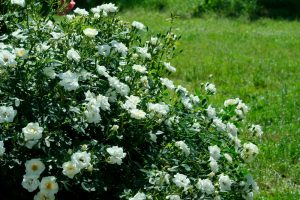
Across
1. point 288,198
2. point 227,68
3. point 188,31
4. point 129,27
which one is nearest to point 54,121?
point 129,27

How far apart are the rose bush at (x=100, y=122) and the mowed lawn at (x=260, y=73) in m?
1.29

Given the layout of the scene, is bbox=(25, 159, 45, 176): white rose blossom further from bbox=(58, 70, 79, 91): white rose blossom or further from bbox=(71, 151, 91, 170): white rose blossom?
bbox=(58, 70, 79, 91): white rose blossom

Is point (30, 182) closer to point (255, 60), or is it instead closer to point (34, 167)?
point (34, 167)

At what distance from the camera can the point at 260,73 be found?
7.75 m

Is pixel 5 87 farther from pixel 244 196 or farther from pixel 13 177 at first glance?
pixel 244 196

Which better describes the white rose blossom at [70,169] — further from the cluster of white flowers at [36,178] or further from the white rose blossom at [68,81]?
the white rose blossom at [68,81]

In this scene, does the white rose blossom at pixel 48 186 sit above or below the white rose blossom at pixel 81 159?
below

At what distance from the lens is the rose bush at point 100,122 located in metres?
2.58

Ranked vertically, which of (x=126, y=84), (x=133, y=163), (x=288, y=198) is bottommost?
(x=288, y=198)

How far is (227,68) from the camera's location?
780 cm

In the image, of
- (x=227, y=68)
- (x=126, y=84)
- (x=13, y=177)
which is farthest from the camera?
(x=227, y=68)

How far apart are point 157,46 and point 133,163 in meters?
0.80

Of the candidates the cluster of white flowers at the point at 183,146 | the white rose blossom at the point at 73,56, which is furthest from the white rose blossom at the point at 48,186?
the cluster of white flowers at the point at 183,146

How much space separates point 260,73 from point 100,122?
16.8 feet
